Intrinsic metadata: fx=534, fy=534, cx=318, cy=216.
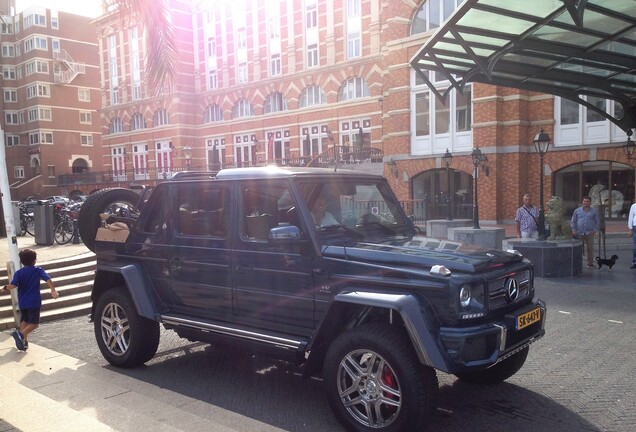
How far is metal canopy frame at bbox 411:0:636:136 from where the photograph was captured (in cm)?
944

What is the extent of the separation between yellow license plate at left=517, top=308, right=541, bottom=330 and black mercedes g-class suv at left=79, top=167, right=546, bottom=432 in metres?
0.01

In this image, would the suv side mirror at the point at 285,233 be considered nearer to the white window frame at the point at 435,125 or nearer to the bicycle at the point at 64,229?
the bicycle at the point at 64,229

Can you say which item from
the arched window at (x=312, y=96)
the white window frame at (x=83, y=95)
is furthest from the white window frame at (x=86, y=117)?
the arched window at (x=312, y=96)

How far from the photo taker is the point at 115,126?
53.8 metres

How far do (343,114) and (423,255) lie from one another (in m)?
33.5

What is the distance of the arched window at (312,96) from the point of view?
126 ft

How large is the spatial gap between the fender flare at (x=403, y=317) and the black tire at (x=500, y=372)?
1373 millimetres

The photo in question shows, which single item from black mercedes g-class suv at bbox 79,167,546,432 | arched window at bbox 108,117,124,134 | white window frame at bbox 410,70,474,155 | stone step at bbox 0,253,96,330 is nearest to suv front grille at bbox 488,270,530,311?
black mercedes g-class suv at bbox 79,167,546,432

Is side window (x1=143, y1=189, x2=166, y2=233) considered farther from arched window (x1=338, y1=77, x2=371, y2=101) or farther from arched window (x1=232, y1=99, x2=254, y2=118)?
arched window (x1=232, y1=99, x2=254, y2=118)

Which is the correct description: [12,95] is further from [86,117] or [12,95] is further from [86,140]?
[86,140]

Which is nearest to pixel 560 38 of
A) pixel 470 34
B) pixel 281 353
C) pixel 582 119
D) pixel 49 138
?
pixel 470 34

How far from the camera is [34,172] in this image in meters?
61.6

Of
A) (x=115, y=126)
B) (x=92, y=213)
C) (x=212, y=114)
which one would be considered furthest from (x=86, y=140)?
(x=92, y=213)

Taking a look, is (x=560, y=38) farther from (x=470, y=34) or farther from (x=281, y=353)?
(x=281, y=353)
